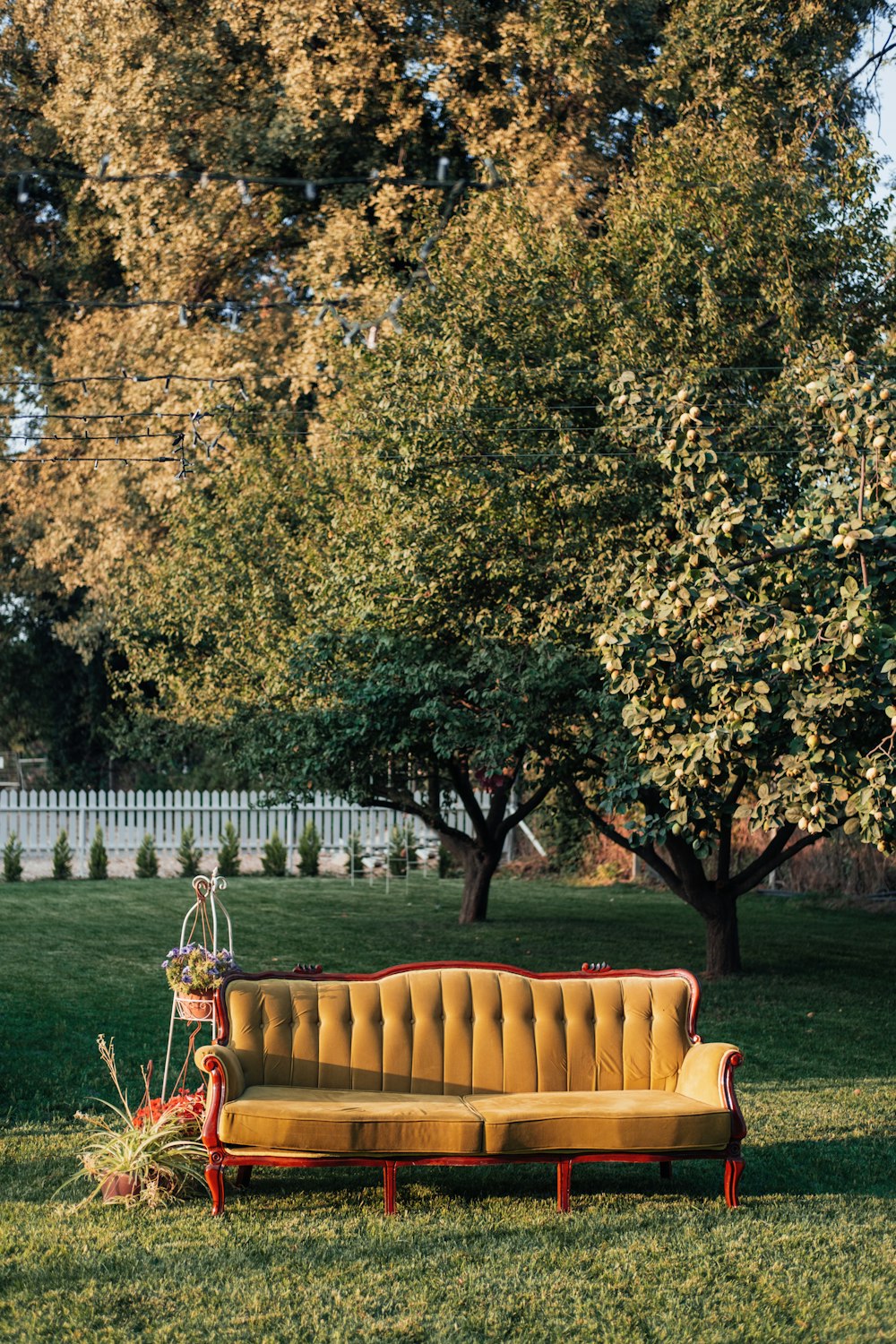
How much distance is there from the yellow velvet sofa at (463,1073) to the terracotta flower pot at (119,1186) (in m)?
0.42

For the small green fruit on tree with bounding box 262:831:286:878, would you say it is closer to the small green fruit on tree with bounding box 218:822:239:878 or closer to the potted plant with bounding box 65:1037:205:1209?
the small green fruit on tree with bounding box 218:822:239:878

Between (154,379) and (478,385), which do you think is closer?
(478,385)

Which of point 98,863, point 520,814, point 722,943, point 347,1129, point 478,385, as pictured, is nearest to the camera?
point 347,1129

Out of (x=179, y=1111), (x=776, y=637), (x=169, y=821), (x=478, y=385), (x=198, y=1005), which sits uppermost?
(x=478, y=385)

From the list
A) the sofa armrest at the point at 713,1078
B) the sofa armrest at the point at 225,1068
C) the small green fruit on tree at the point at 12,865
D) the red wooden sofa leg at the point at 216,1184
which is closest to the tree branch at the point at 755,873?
the sofa armrest at the point at 713,1078

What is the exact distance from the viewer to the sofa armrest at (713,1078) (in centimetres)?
607

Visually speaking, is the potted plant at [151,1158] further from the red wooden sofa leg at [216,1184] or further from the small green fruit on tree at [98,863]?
the small green fruit on tree at [98,863]

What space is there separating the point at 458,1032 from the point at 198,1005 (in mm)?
1224

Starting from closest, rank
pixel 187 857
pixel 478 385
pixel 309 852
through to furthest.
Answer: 1. pixel 478 385
2. pixel 187 857
3. pixel 309 852

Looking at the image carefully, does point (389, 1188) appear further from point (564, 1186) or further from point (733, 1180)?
point (733, 1180)

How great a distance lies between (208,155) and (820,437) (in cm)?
1227

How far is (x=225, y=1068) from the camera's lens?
6012 millimetres

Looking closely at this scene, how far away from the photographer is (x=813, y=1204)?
6105mm

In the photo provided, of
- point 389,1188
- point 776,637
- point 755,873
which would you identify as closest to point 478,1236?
point 389,1188
